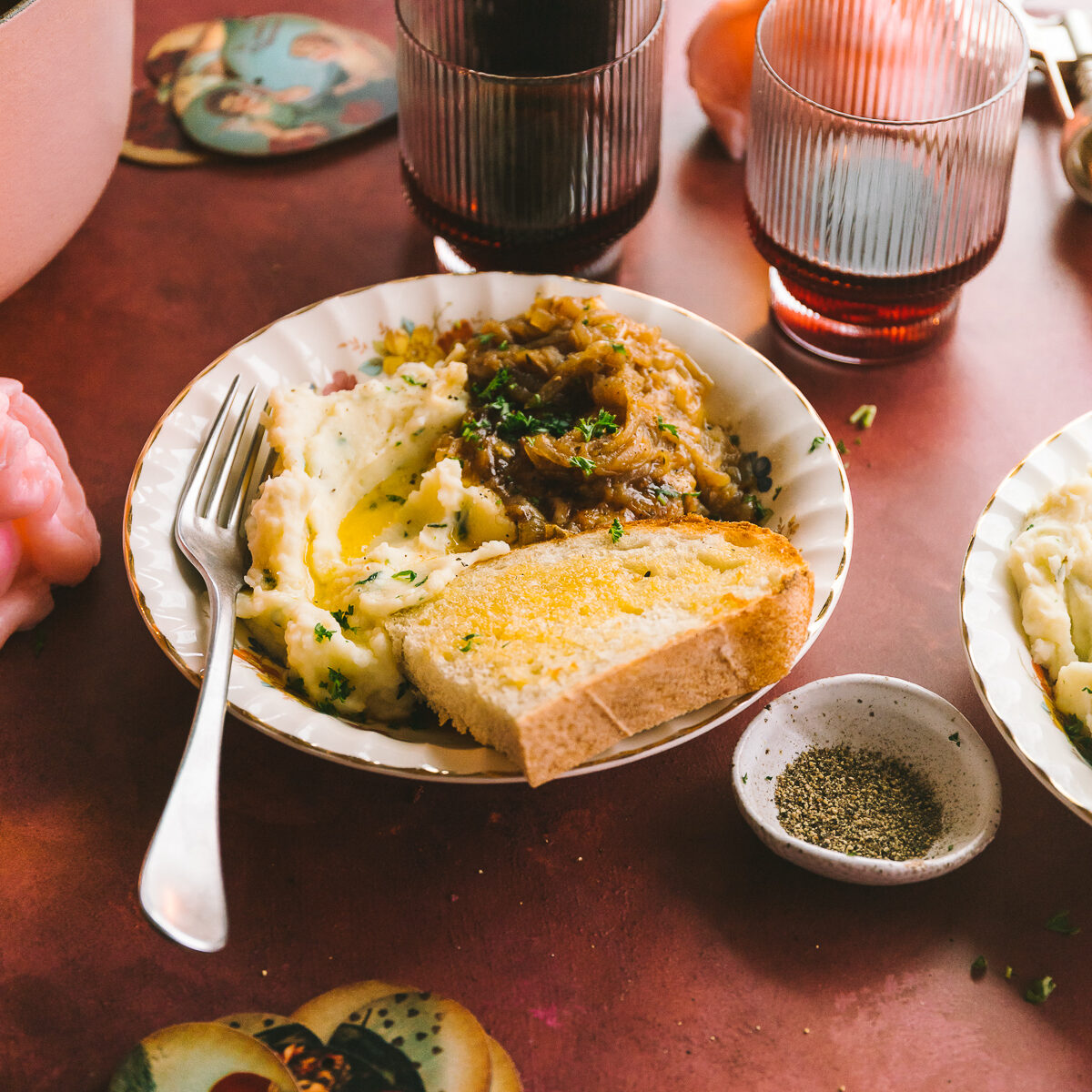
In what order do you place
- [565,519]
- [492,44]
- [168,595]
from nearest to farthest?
[168,595] → [565,519] → [492,44]

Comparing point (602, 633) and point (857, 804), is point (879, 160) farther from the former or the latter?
point (857, 804)

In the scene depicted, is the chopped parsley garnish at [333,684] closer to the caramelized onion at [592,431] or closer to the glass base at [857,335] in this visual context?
the caramelized onion at [592,431]

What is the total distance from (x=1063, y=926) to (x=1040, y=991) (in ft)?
0.51

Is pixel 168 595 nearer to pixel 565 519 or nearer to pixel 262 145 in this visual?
pixel 565 519

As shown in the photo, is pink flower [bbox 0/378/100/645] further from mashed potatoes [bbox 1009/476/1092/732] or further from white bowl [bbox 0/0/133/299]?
mashed potatoes [bbox 1009/476/1092/732]

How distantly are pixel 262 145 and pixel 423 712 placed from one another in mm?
2612

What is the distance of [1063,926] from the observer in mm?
2326

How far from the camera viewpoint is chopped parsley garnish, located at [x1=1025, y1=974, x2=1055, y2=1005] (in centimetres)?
224

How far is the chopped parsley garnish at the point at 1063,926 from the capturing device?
7.63 ft

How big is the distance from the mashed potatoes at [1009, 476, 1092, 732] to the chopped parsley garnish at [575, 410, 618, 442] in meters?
0.98

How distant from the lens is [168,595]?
2545 mm

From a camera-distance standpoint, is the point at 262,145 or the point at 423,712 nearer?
the point at 423,712

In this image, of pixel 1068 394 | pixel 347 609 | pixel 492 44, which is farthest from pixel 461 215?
pixel 1068 394

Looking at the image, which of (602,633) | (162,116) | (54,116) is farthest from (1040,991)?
(162,116)
